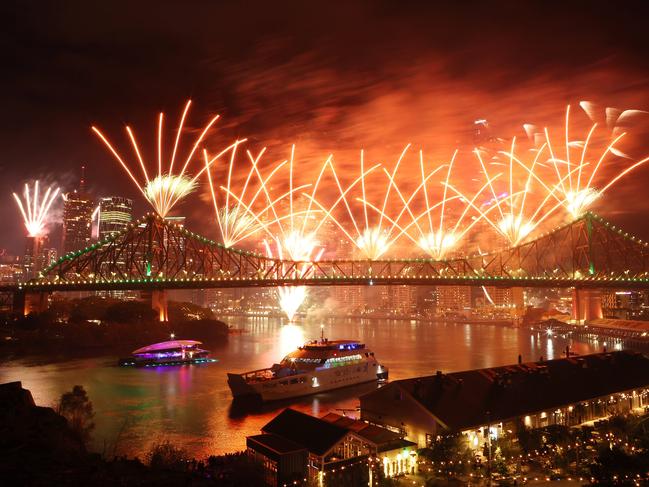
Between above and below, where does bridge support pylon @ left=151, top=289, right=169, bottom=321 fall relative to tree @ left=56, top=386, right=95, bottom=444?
above

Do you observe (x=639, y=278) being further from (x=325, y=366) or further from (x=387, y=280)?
(x=325, y=366)

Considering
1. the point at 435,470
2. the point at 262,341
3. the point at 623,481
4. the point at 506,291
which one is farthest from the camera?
the point at 506,291

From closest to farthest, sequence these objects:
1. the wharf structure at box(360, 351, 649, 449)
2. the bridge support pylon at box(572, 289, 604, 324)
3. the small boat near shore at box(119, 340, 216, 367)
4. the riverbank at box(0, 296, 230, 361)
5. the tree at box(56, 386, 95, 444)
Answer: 1. the wharf structure at box(360, 351, 649, 449)
2. the tree at box(56, 386, 95, 444)
3. the small boat near shore at box(119, 340, 216, 367)
4. the riverbank at box(0, 296, 230, 361)
5. the bridge support pylon at box(572, 289, 604, 324)

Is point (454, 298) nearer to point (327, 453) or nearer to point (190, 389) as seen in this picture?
point (190, 389)

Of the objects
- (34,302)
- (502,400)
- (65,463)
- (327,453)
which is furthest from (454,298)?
(65,463)

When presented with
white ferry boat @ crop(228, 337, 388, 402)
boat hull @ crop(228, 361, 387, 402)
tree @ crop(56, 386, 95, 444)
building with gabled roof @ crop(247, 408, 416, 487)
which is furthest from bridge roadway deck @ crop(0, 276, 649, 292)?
building with gabled roof @ crop(247, 408, 416, 487)

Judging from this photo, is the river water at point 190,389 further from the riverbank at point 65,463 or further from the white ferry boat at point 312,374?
the riverbank at point 65,463

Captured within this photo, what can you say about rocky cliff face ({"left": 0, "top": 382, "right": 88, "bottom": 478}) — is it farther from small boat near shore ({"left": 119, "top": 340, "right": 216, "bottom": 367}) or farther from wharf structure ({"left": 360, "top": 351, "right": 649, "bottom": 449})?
small boat near shore ({"left": 119, "top": 340, "right": 216, "bottom": 367})

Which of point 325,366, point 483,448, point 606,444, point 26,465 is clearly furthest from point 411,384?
point 325,366
